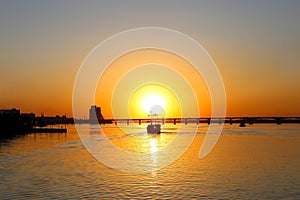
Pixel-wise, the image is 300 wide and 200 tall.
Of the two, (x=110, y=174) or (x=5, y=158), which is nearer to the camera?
(x=110, y=174)

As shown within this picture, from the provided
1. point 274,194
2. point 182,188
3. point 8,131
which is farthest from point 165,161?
point 8,131

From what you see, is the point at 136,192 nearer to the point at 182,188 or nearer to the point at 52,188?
the point at 182,188

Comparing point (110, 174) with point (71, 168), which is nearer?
point (110, 174)

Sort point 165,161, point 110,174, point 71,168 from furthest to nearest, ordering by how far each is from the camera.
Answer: point 165,161 → point 71,168 → point 110,174


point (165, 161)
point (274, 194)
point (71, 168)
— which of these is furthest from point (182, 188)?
point (165, 161)

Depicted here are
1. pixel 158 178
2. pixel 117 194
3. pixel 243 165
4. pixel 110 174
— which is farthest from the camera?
pixel 243 165

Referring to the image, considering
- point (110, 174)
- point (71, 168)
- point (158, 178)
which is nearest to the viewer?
point (158, 178)

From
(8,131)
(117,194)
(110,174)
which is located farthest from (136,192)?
Answer: (8,131)

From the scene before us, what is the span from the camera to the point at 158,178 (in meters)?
54.0

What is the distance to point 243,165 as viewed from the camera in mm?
67812

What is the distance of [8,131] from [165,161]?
140 metres

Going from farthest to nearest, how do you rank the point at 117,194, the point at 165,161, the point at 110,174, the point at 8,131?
the point at 8,131, the point at 165,161, the point at 110,174, the point at 117,194

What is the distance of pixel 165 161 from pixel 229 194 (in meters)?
32.5

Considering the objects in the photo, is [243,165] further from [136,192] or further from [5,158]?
[5,158]
